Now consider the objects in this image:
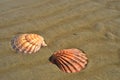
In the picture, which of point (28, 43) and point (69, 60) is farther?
point (28, 43)

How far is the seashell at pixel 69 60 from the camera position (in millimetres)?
2760

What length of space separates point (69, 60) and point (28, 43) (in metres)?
0.58

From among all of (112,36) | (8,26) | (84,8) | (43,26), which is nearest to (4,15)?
(8,26)

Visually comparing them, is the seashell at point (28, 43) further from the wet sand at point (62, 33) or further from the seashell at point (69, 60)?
the seashell at point (69, 60)

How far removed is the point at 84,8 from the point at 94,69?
4.50 ft

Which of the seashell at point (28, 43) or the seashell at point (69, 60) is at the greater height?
the seashell at point (28, 43)

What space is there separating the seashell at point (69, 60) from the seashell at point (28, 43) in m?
0.25

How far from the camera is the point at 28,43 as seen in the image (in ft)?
10.3

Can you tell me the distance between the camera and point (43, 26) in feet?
11.5

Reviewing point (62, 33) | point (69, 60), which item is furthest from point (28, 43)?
point (69, 60)

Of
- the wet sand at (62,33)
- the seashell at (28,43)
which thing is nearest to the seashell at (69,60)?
the wet sand at (62,33)

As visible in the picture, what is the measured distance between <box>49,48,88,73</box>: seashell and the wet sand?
2.1 inches

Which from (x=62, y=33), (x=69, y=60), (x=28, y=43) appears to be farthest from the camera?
(x=62, y=33)

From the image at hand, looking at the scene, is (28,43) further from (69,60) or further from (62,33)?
(69,60)
